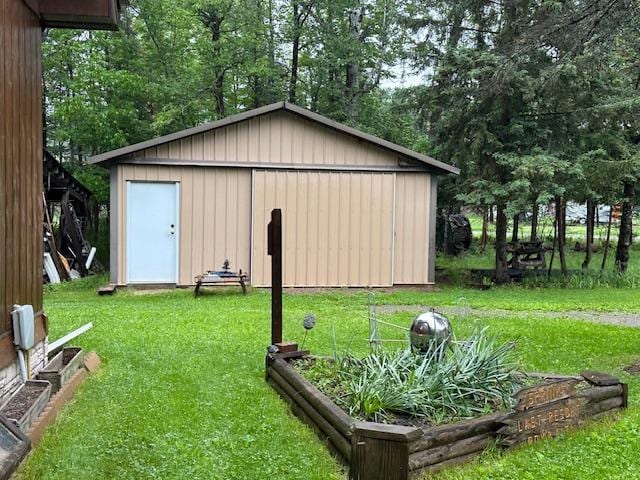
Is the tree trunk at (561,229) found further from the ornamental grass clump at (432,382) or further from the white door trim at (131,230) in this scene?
the ornamental grass clump at (432,382)

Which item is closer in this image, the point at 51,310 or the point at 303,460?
the point at 303,460

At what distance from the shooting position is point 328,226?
1069 cm

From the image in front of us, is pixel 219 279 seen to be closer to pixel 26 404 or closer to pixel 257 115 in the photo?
pixel 257 115

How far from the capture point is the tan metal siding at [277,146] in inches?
399

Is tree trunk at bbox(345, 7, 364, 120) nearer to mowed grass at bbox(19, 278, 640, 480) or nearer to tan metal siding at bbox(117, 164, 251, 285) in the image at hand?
tan metal siding at bbox(117, 164, 251, 285)

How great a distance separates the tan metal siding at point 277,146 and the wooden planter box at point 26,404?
652 cm

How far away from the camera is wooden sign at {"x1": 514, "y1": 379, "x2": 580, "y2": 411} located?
342cm

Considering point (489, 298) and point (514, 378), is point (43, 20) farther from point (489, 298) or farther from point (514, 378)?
point (489, 298)

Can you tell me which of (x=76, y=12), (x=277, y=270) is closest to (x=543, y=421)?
(x=277, y=270)

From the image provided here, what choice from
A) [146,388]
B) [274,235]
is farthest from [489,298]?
[146,388]

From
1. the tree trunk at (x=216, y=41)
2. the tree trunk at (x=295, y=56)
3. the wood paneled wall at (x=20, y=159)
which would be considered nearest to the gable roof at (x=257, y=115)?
the wood paneled wall at (x=20, y=159)

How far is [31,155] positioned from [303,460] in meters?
2.86

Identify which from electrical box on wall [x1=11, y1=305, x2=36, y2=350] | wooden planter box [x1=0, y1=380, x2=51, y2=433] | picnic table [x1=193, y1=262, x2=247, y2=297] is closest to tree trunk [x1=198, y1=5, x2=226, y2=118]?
picnic table [x1=193, y1=262, x2=247, y2=297]

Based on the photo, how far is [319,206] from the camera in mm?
10648
